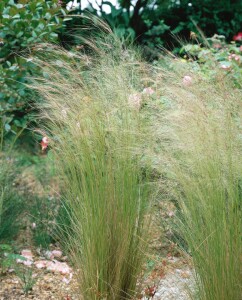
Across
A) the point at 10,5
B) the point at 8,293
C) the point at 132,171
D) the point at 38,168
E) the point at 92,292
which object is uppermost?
the point at 10,5

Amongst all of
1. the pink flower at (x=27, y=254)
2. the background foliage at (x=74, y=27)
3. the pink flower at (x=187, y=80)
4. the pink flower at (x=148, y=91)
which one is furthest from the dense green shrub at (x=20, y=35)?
the pink flower at (x=187, y=80)

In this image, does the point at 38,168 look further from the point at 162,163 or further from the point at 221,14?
the point at 162,163

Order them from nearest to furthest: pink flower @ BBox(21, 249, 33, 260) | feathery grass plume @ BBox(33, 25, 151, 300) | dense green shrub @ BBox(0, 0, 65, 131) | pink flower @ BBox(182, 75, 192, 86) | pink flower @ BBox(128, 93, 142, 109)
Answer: feathery grass plume @ BBox(33, 25, 151, 300)
pink flower @ BBox(128, 93, 142, 109)
pink flower @ BBox(182, 75, 192, 86)
pink flower @ BBox(21, 249, 33, 260)
dense green shrub @ BBox(0, 0, 65, 131)

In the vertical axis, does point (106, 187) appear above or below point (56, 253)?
above

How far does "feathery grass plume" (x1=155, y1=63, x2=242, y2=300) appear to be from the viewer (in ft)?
8.09

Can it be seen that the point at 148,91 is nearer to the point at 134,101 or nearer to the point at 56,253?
the point at 134,101

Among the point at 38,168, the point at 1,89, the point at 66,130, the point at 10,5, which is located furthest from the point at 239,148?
the point at 38,168

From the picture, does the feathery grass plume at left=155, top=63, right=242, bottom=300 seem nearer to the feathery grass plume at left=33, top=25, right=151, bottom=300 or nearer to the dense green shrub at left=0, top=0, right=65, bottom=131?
the feathery grass plume at left=33, top=25, right=151, bottom=300

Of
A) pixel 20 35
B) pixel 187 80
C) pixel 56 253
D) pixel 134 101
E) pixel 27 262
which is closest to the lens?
pixel 134 101

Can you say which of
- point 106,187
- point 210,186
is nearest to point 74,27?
point 106,187

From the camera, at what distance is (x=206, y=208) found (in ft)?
8.16

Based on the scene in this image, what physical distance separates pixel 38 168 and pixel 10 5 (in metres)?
3.02

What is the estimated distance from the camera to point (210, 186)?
8.21 feet

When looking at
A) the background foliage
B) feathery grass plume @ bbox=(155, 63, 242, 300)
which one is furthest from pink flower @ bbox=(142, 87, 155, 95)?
the background foliage
